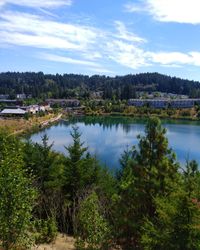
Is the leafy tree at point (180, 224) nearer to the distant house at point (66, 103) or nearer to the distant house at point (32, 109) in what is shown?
the distant house at point (32, 109)

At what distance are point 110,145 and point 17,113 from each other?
157ft

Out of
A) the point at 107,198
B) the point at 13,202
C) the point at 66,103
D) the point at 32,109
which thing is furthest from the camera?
the point at 66,103

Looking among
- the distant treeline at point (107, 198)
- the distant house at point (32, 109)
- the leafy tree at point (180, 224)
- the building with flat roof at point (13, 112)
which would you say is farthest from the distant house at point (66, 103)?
the leafy tree at point (180, 224)

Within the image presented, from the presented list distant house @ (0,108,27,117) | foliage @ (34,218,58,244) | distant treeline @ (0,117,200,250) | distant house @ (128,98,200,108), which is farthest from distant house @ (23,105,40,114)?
foliage @ (34,218,58,244)

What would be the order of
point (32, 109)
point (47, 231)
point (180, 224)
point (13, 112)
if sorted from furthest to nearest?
point (32, 109) → point (13, 112) → point (47, 231) → point (180, 224)

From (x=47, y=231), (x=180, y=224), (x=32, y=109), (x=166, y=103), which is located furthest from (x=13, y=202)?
(x=166, y=103)

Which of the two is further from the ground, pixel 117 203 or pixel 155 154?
pixel 155 154

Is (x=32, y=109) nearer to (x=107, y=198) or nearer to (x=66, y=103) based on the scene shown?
(x=66, y=103)

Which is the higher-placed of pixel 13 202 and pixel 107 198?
pixel 13 202

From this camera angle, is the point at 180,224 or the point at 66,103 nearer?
the point at 180,224

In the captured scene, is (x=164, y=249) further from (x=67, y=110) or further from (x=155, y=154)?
(x=67, y=110)

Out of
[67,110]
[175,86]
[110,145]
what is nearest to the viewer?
[110,145]

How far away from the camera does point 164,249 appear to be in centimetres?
920

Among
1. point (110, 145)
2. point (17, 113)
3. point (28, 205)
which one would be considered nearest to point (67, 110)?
point (17, 113)
